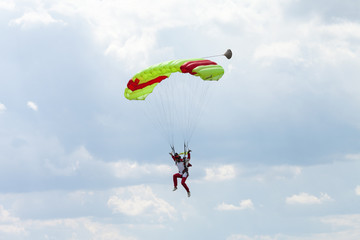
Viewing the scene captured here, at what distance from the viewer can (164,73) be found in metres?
49.3

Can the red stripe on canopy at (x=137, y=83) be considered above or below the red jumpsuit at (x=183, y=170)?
above

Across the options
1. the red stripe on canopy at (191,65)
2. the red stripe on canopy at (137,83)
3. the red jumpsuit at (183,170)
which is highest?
the red stripe on canopy at (137,83)

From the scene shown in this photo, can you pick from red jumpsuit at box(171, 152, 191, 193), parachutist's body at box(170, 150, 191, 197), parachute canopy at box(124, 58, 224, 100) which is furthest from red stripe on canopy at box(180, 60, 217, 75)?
red jumpsuit at box(171, 152, 191, 193)

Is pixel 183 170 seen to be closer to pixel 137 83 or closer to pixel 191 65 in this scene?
pixel 191 65

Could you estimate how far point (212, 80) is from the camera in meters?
47.0

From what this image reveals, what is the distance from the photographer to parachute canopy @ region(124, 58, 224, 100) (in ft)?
153

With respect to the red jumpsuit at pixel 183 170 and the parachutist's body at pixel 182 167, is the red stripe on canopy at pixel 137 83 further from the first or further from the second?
the red jumpsuit at pixel 183 170

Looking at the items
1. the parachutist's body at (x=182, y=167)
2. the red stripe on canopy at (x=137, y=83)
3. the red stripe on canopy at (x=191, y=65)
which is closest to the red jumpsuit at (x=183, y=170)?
the parachutist's body at (x=182, y=167)

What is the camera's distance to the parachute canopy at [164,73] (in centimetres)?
4669

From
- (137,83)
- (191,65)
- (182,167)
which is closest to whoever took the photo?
(191,65)

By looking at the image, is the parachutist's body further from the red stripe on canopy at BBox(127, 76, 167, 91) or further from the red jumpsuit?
the red stripe on canopy at BBox(127, 76, 167, 91)

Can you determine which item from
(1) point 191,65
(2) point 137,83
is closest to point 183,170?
(1) point 191,65

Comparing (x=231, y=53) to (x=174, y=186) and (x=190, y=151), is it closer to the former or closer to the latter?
(x=190, y=151)

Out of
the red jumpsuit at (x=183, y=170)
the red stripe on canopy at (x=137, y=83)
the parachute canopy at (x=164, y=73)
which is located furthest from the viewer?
the red stripe on canopy at (x=137, y=83)
